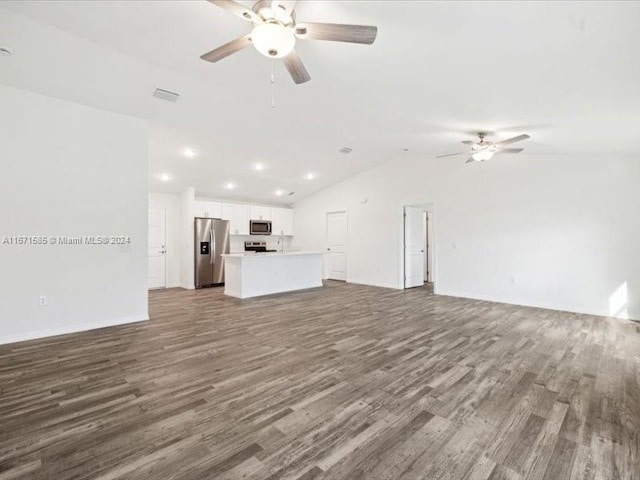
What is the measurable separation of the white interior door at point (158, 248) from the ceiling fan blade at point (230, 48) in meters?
6.46

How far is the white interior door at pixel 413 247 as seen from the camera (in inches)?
301

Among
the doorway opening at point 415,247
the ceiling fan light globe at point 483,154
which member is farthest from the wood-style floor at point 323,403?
the doorway opening at point 415,247

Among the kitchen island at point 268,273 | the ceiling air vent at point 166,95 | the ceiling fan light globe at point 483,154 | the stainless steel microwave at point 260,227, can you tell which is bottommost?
the kitchen island at point 268,273

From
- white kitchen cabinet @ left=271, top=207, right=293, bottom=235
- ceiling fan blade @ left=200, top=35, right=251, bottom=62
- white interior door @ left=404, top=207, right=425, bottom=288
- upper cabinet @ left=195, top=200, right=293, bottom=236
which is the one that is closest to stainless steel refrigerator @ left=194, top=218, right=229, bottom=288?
upper cabinet @ left=195, top=200, right=293, bottom=236

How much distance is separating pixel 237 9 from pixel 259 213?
7479mm

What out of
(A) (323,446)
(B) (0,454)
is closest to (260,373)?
(A) (323,446)

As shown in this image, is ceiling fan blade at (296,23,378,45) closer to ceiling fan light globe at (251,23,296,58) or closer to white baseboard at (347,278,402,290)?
ceiling fan light globe at (251,23,296,58)

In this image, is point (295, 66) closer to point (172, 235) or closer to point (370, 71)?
point (370, 71)

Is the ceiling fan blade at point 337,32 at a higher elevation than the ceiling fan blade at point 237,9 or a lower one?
lower

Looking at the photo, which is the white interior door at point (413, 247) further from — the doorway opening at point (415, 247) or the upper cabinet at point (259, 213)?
the upper cabinet at point (259, 213)

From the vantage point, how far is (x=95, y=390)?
2.48m

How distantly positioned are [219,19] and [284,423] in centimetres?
320

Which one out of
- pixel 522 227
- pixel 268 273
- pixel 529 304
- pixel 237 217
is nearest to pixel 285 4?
pixel 268 273

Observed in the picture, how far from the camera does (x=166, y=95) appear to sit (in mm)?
4094
